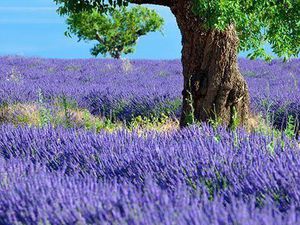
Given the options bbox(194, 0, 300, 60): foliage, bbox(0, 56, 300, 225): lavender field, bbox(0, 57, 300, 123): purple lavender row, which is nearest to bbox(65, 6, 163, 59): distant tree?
bbox(0, 57, 300, 123): purple lavender row

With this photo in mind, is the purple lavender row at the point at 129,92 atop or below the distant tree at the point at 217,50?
below

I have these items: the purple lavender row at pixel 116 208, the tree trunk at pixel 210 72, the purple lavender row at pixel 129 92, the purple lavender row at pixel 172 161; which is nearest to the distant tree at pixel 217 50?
the tree trunk at pixel 210 72

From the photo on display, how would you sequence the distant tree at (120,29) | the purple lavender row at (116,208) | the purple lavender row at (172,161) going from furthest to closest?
the distant tree at (120,29), the purple lavender row at (172,161), the purple lavender row at (116,208)

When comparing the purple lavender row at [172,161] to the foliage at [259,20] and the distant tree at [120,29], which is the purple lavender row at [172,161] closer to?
the foliage at [259,20]

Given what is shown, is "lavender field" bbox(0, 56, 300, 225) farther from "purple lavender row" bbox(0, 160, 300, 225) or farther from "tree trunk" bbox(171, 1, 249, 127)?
"tree trunk" bbox(171, 1, 249, 127)

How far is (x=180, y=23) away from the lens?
7.64 m

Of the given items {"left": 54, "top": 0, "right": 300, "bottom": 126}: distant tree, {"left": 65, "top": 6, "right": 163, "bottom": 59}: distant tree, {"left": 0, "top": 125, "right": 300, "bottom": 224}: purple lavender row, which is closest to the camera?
{"left": 0, "top": 125, "right": 300, "bottom": 224}: purple lavender row

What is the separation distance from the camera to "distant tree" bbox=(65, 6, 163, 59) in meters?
29.1

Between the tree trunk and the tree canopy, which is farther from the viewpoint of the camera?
the tree trunk

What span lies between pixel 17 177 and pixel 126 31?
27241 mm

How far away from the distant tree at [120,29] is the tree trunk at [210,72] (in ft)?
69.7

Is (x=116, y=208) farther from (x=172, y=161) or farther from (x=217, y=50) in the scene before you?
(x=217, y=50)

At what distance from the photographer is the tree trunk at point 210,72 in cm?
757

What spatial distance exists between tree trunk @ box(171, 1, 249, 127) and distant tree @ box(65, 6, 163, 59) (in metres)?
21.2
